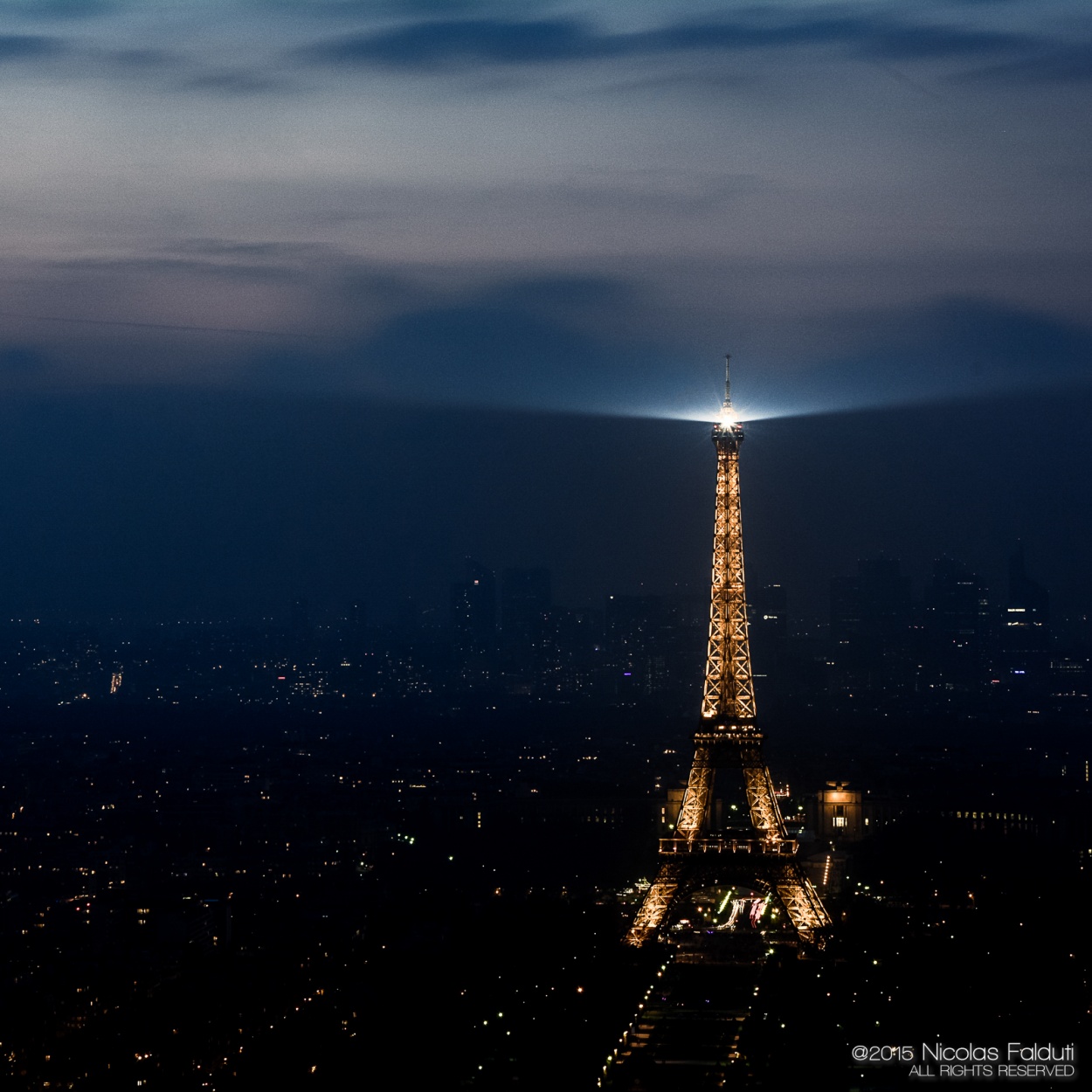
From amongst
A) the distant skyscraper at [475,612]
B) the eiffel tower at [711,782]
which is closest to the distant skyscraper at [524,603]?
the distant skyscraper at [475,612]

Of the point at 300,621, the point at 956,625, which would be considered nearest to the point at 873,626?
the point at 956,625

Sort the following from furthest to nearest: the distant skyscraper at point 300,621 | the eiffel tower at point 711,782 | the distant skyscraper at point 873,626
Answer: the distant skyscraper at point 300,621 → the distant skyscraper at point 873,626 → the eiffel tower at point 711,782

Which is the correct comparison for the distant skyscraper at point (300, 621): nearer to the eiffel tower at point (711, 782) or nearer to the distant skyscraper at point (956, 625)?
the distant skyscraper at point (956, 625)

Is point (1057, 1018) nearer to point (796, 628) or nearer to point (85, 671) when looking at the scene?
point (796, 628)

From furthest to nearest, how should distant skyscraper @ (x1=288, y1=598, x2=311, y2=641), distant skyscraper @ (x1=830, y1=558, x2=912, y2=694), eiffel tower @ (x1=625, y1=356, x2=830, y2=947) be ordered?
distant skyscraper @ (x1=288, y1=598, x2=311, y2=641) < distant skyscraper @ (x1=830, y1=558, x2=912, y2=694) < eiffel tower @ (x1=625, y1=356, x2=830, y2=947)

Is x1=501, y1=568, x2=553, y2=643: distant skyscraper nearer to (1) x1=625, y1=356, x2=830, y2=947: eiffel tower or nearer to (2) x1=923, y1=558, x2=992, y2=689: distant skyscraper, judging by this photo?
(2) x1=923, y1=558, x2=992, y2=689: distant skyscraper

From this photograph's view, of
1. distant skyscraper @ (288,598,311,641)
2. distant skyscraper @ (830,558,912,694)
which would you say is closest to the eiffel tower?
distant skyscraper @ (830,558,912,694)

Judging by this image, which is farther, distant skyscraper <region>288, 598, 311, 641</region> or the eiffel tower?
distant skyscraper <region>288, 598, 311, 641</region>

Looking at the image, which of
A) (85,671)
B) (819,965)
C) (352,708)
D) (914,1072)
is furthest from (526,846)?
(85,671)
